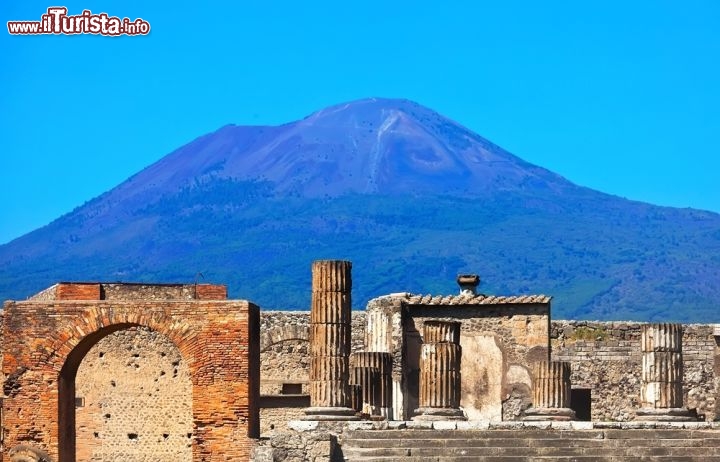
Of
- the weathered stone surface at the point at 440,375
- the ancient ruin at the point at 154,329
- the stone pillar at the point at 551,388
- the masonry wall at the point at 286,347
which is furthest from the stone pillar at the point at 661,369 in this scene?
the masonry wall at the point at 286,347

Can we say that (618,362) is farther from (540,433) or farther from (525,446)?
(525,446)

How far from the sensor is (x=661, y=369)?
37.7 metres

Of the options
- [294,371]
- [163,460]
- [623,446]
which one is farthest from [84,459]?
[623,446]

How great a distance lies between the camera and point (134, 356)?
153ft

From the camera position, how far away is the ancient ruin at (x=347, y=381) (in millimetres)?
33719

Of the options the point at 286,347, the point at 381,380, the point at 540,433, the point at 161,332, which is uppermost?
the point at 161,332

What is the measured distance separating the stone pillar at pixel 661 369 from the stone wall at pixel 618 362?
7.78 meters

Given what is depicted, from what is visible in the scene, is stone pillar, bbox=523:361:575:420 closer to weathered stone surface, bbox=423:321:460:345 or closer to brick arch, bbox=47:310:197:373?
weathered stone surface, bbox=423:321:460:345

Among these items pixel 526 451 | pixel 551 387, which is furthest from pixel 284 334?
pixel 526 451

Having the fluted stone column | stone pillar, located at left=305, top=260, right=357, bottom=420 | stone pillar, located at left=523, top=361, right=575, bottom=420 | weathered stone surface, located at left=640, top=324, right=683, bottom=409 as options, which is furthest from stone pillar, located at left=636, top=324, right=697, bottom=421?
stone pillar, located at left=305, top=260, right=357, bottom=420

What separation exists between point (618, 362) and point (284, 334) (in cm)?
768

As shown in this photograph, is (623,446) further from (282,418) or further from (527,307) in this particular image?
(282,418)

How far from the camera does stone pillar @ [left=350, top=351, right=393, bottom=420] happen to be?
3762 centimetres

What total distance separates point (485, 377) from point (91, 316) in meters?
10.2
